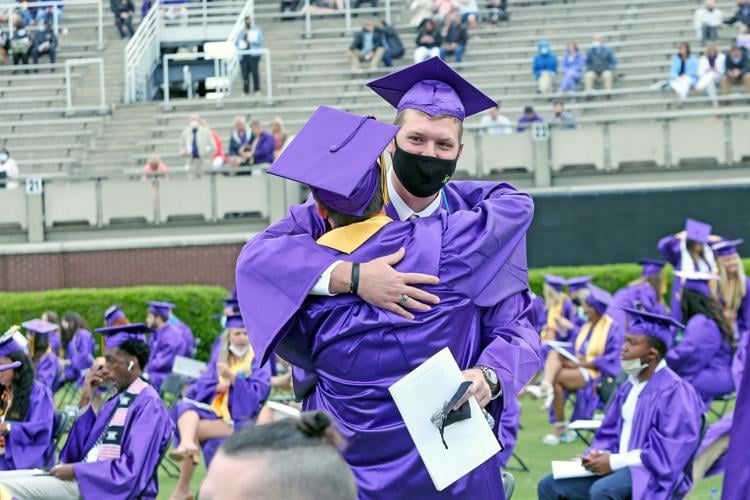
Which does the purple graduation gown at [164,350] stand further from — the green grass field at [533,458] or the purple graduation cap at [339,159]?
the purple graduation cap at [339,159]

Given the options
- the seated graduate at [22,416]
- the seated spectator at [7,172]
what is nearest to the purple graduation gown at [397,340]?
the seated graduate at [22,416]

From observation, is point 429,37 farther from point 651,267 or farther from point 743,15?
point 651,267

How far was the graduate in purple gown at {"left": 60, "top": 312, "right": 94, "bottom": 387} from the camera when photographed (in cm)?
1588

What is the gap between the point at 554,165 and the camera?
22000mm

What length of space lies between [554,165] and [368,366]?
60.2 ft

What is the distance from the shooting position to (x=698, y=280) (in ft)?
42.3

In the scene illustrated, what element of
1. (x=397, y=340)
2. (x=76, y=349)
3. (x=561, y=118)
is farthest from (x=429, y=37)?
(x=397, y=340)

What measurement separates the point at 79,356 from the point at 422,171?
12.5 m

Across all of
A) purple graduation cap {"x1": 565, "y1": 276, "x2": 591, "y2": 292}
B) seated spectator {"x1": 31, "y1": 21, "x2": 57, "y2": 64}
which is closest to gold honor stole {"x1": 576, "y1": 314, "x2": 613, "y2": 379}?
purple graduation cap {"x1": 565, "y1": 276, "x2": 591, "y2": 292}

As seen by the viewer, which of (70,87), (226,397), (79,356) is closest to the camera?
(226,397)

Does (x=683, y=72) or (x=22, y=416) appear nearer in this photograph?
(x=22, y=416)

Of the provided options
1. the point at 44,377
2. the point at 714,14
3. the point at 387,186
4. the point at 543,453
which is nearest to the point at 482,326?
the point at 387,186

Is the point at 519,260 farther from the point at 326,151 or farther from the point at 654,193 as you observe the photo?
the point at 654,193

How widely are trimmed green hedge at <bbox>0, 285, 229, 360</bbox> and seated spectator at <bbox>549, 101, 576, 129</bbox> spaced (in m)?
5.90
